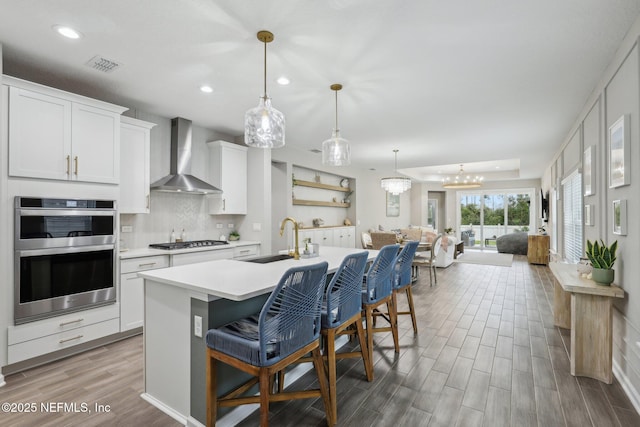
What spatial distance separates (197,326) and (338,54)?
2359 millimetres

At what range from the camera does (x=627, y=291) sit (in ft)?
7.84

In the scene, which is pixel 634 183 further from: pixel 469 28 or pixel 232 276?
pixel 232 276

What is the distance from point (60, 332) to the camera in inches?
113

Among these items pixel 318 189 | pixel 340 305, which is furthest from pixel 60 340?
pixel 318 189

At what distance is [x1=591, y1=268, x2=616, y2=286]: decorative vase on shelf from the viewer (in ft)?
8.28

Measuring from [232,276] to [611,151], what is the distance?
10.9ft

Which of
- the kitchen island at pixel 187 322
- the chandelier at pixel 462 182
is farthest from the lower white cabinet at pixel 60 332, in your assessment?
the chandelier at pixel 462 182

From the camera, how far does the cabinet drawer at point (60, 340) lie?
262cm

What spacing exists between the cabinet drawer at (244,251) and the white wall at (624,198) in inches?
166

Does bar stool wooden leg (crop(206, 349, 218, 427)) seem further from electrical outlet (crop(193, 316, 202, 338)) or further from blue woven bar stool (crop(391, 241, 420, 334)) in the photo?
blue woven bar stool (crop(391, 241, 420, 334))

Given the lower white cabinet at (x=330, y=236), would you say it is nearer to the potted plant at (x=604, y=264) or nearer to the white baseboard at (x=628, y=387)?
the potted plant at (x=604, y=264)

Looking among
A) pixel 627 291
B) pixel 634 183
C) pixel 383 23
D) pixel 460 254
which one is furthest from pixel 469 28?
pixel 460 254

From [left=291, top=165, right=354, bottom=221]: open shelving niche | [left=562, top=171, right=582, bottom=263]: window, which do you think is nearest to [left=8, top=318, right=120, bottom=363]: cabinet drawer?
[left=291, top=165, right=354, bottom=221]: open shelving niche

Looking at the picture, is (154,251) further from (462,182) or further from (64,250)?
(462,182)
